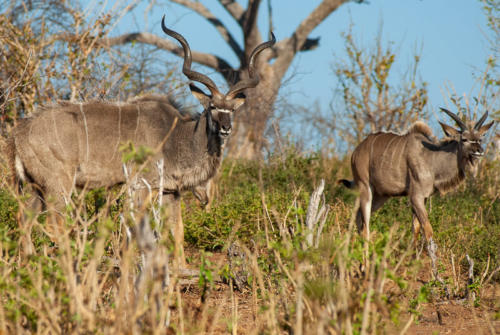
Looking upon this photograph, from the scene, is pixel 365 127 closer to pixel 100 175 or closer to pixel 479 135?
pixel 479 135

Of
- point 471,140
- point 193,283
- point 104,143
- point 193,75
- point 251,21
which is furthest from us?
point 251,21

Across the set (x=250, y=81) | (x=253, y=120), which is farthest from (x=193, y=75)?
(x=253, y=120)

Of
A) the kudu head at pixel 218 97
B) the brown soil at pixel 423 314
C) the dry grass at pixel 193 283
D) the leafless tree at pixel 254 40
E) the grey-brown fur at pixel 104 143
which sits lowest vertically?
the brown soil at pixel 423 314

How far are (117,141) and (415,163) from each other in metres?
2.75

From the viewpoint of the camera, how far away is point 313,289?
2830mm

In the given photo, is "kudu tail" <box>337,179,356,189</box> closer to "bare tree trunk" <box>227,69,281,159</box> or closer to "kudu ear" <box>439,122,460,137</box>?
"kudu ear" <box>439,122,460,137</box>

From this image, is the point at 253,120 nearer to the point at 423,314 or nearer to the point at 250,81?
the point at 250,81

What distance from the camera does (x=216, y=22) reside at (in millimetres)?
16453

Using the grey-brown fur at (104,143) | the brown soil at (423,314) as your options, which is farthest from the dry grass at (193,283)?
the grey-brown fur at (104,143)

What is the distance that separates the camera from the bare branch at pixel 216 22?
53.5 feet

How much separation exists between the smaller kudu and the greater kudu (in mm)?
1520

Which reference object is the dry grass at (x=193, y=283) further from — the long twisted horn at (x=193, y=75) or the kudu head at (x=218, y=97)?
the long twisted horn at (x=193, y=75)

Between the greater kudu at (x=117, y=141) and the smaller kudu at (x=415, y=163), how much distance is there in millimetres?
1520

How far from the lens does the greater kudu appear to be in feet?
16.1
